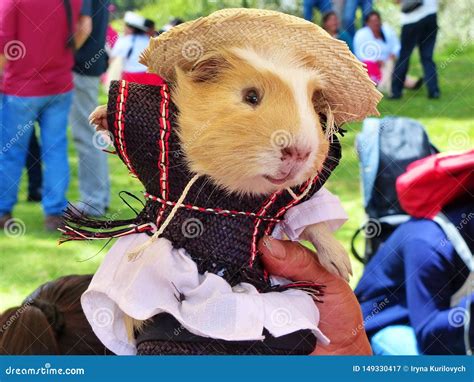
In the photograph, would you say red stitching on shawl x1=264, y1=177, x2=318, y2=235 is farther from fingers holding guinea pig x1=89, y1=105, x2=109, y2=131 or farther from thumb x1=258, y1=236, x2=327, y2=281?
fingers holding guinea pig x1=89, y1=105, x2=109, y2=131

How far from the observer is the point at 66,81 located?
9.16 ft

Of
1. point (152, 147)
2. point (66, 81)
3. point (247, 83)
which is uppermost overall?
point (247, 83)

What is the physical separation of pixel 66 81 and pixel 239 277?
187 centimetres

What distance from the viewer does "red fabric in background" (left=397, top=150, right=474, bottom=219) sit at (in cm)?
184

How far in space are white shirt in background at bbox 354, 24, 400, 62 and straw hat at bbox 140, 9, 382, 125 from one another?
88.1 inches

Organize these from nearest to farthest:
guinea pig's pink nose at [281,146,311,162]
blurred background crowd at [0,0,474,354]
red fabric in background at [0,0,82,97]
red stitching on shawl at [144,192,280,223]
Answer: guinea pig's pink nose at [281,146,311,162]
red stitching on shawl at [144,192,280,223]
blurred background crowd at [0,0,474,354]
red fabric in background at [0,0,82,97]

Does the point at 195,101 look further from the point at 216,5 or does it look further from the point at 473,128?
the point at 473,128

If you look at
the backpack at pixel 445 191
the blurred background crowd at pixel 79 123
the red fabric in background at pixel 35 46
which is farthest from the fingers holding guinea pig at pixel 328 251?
the red fabric in background at pixel 35 46

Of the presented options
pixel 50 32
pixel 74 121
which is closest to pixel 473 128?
pixel 74 121

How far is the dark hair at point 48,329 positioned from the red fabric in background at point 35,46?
1302 millimetres

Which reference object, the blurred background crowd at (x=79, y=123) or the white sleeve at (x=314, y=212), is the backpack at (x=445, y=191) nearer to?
the blurred background crowd at (x=79, y=123)

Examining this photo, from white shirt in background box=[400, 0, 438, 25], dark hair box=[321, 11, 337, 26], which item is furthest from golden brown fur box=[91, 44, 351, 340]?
white shirt in background box=[400, 0, 438, 25]

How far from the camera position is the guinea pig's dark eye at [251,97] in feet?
3.36

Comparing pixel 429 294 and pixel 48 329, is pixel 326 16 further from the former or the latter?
pixel 48 329
